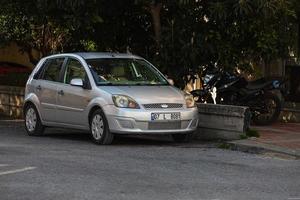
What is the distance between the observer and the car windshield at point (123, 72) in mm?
12166

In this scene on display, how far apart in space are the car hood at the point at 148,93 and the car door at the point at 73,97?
50 cm

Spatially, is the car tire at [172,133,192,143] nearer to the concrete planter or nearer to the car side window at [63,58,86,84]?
the concrete planter

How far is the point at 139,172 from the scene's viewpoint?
9055 mm

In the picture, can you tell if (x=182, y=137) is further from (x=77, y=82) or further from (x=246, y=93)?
(x=246, y=93)

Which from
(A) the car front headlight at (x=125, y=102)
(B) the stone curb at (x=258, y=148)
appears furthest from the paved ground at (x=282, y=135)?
(A) the car front headlight at (x=125, y=102)

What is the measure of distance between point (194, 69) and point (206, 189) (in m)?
6.57

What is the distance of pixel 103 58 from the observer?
12695 mm

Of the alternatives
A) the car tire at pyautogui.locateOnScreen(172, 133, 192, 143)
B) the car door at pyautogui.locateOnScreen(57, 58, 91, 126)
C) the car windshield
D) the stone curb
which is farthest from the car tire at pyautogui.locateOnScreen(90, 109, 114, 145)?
the stone curb

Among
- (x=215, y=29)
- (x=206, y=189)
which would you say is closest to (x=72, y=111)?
(x=215, y=29)

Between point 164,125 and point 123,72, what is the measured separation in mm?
1529

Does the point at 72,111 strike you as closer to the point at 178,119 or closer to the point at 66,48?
the point at 178,119

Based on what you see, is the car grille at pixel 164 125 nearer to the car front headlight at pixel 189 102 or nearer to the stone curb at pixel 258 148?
the car front headlight at pixel 189 102

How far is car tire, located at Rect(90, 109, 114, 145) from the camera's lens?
11578mm

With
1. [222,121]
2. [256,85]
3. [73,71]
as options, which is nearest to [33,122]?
[73,71]
